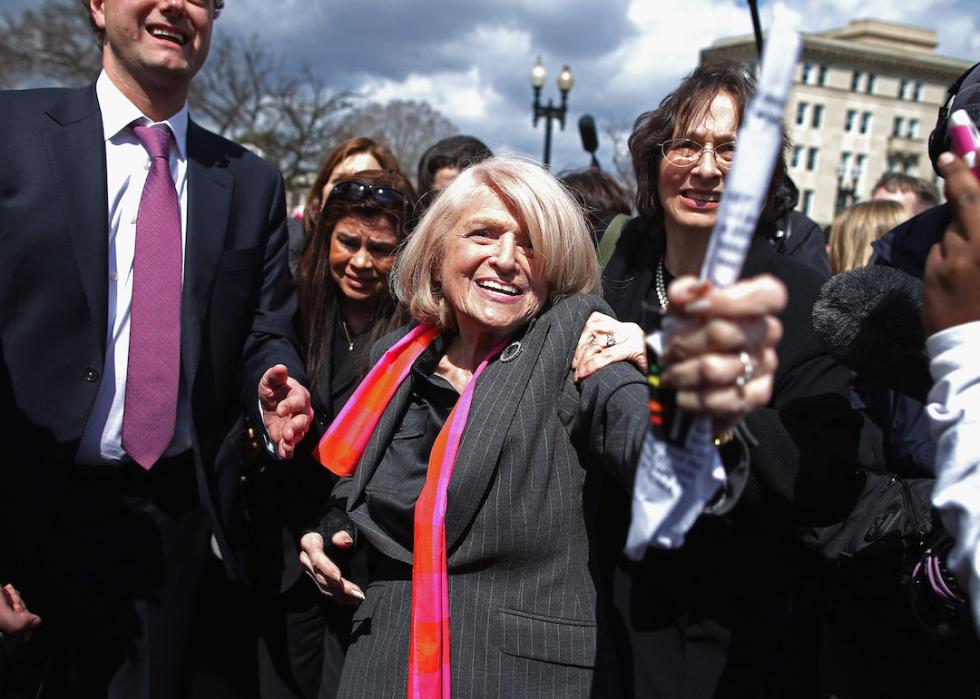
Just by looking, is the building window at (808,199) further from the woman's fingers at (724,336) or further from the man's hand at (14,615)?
the woman's fingers at (724,336)

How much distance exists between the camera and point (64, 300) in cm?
216

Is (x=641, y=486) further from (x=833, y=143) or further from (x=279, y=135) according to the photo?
(x=833, y=143)

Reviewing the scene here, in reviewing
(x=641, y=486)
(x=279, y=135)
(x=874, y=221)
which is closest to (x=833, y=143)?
(x=279, y=135)

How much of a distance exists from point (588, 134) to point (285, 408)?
529cm

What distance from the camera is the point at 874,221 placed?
414 cm

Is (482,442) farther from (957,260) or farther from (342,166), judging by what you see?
(342,166)

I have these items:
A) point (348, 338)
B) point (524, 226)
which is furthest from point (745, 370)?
point (348, 338)

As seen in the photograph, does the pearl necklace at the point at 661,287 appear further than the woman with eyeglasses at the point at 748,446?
Yes

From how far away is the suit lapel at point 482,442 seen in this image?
6.04ft

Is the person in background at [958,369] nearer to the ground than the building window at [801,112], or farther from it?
nearer to the ground

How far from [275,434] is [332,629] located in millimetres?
1229

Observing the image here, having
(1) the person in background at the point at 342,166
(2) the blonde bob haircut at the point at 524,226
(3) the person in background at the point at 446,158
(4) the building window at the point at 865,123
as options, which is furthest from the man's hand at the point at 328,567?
(4) the building window at the point at 865,123

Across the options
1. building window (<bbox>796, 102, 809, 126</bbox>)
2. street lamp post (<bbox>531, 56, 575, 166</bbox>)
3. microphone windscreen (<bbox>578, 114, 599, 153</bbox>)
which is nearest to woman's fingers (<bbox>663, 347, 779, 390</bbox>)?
microphone windscreen (<bbox>578, 114, 599, 153</bbox>)

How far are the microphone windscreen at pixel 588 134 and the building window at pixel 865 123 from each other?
62233 millimetres
